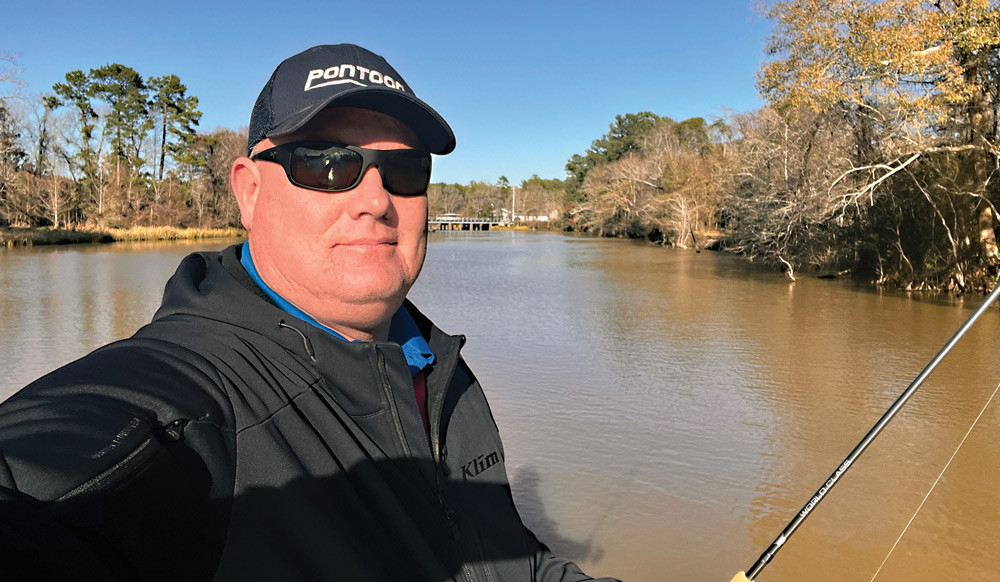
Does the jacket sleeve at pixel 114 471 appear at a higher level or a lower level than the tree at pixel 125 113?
lower

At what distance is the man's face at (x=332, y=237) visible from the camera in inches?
56.1

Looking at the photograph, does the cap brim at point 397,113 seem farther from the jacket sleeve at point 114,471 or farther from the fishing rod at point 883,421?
the fishing rod at point 883,421

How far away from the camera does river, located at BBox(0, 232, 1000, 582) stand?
15.0ft

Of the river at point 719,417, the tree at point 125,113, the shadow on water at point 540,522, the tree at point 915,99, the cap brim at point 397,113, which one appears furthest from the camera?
the tree at point 125,113

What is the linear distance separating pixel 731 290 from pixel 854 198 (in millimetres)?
4580

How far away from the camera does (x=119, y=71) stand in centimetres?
5203

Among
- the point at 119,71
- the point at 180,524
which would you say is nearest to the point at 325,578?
the point at 180,524

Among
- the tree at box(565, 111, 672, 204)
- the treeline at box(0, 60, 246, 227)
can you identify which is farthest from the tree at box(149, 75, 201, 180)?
the tree at box(565, 111, 672, 204)

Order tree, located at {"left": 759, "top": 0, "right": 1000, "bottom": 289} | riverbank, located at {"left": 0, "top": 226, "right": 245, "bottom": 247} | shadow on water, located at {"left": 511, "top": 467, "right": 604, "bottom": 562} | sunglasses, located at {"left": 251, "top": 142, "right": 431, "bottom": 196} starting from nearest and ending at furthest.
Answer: sunglasses, located at {"left": 251, "top": 142, "right": 431, "bottom": 196}, shadow on water, located at {"left": 511, "top": 467, "right": 604, "bottom": 562}, tree, located at {"left": 759, "top": 0, "right": 1000, "bottom": 289}, riverbank, located at {"left": 0, "top": 226, "right": 245, "bottom": 247}

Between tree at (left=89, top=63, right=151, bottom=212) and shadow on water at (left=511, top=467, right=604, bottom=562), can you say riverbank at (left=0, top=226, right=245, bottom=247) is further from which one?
shadow on water at (left=511, top=467, right=604, bottom=562)

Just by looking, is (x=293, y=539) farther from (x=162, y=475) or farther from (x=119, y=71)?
(x=119, y=71)

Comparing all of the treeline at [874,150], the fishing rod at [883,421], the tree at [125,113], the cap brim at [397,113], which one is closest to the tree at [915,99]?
the treeline at [874,150]

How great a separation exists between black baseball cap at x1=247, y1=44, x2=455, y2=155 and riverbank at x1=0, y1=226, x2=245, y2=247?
38.9 meters

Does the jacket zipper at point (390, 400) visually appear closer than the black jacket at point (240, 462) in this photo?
No
